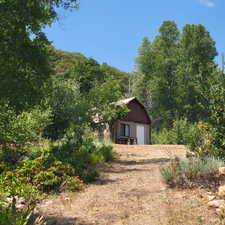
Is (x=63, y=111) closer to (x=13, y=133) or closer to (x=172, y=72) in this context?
(x=13, y=133)

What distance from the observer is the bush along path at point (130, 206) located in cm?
579

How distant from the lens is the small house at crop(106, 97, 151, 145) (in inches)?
1283

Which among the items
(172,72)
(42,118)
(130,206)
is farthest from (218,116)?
(172,72)

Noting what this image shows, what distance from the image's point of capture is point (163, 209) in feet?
20.7

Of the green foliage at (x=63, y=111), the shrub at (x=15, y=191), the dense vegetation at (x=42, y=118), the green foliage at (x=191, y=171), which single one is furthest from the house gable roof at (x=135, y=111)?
the shrub at (x=15, y=191)

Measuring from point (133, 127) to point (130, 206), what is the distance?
27.8 meters

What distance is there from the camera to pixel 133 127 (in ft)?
113

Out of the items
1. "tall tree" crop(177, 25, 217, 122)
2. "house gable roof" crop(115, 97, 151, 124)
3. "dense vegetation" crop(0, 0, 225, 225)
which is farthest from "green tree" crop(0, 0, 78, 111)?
"tall tree" crop(177, 25, 217, 122)

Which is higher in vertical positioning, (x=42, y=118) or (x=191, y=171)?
(x=42, y=118)

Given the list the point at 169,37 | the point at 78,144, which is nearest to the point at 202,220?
the point at 78,144

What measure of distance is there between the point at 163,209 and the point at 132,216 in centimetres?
74

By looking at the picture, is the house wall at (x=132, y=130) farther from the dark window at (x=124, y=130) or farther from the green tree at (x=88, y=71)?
the green tree at (x=88, y=71)

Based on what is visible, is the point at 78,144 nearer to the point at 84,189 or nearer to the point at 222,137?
the point at 84,189

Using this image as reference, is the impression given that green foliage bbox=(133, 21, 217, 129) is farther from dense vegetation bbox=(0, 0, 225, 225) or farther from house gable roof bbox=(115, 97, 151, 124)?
dense vegetation bbox=(0, 0, 225, 225)
